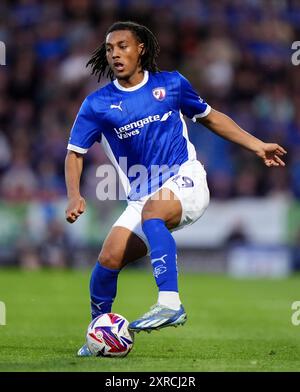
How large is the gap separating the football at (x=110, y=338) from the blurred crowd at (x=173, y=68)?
9918mm

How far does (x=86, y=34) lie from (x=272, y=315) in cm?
995

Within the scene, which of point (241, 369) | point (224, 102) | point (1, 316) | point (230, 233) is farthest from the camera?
point (224, 102)

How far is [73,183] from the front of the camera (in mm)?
7367

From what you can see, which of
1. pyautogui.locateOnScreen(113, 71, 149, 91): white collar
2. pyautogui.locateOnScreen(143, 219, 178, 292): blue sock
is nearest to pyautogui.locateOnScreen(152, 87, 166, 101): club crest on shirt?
pyautogui.locateOnScreen(113, 71, 149, 91): white collar

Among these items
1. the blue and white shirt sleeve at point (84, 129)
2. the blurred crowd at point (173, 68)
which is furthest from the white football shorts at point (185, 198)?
the blurred crowd at point (173, 68)

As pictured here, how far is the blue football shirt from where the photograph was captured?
24.2ft

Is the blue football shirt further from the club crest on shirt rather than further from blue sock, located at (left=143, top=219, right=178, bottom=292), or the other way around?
blue sock, located at (left=143, top=219, right=178, bottom=292)

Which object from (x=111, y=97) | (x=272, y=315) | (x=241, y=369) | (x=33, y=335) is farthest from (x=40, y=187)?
(x=241, y=369)

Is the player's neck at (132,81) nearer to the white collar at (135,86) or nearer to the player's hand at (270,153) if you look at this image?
the white collar at (135,86)

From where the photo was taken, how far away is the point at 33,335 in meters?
8.64

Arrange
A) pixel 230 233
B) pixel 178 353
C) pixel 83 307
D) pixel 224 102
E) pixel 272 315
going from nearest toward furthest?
pixel 178 353, pixel 272 315, pixel 83 307, pixel 230 233, pixel 224 102

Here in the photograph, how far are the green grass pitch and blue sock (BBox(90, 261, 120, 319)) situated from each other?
370 millimetres

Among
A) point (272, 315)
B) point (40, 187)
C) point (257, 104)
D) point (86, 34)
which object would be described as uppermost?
point (86, 34)

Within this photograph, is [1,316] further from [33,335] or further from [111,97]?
[111,97]
